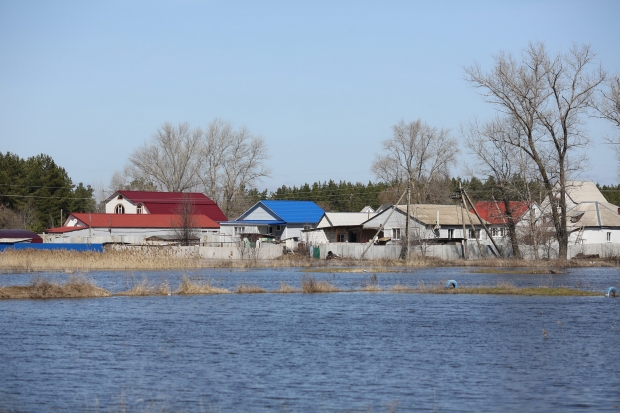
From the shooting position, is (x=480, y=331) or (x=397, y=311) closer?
(x=480, y=331)

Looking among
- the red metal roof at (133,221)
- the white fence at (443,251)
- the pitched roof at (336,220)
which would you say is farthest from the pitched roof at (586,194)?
the red metal roof at (133,221)

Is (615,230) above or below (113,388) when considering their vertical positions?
above

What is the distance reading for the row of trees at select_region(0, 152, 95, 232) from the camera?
321ft

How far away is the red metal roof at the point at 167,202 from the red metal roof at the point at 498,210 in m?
34.9

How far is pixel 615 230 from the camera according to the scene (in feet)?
274

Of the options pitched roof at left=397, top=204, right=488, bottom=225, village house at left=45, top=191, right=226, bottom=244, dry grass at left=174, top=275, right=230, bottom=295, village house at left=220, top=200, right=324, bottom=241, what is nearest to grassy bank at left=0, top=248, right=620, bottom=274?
pitched roof at left=397, top=204, right=488, bottom=225

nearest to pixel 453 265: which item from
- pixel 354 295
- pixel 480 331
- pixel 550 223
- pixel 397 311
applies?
pixel 550 223

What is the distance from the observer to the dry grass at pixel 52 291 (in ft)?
112

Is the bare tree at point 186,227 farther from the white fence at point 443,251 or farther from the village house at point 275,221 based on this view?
the white fence at point 443,251

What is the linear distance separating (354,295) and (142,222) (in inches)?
2254

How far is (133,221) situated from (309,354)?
72351mm

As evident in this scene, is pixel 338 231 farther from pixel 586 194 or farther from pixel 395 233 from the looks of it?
pixel 586 194

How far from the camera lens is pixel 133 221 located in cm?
9044

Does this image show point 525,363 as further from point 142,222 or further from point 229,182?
point 229,182
